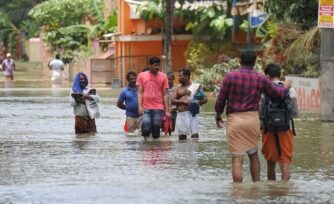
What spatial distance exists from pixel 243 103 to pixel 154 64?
18.2ft

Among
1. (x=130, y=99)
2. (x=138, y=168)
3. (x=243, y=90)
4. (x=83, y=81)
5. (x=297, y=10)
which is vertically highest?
(x=297, y=10)

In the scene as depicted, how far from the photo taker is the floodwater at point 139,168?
10430 millimetres

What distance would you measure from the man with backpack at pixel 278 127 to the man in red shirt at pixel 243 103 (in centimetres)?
22

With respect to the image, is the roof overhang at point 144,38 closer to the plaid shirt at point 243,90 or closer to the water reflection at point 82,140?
the water reflection at point 82,140

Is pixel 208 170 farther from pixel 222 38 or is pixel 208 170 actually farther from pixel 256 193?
pixel 222 38

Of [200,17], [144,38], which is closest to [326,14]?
[200,17]

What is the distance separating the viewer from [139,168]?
42.4 ft

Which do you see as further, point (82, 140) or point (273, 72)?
point (82, 140)

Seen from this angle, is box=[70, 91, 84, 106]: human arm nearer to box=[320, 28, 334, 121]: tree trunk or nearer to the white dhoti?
the white dhoti

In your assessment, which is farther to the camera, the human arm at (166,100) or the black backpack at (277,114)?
the human arm at (166,100)

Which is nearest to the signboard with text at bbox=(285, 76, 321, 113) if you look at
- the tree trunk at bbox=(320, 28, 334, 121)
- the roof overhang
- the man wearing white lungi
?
the tree trunk at bbox=(320, 28, 334, 121)

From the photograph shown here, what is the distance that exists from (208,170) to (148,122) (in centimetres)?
390

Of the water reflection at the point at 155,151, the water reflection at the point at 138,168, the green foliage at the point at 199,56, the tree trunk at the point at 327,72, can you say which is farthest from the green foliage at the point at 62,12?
the water reflection at the point at 155,151

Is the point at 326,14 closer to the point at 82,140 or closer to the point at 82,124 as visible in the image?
the point at 82,124
